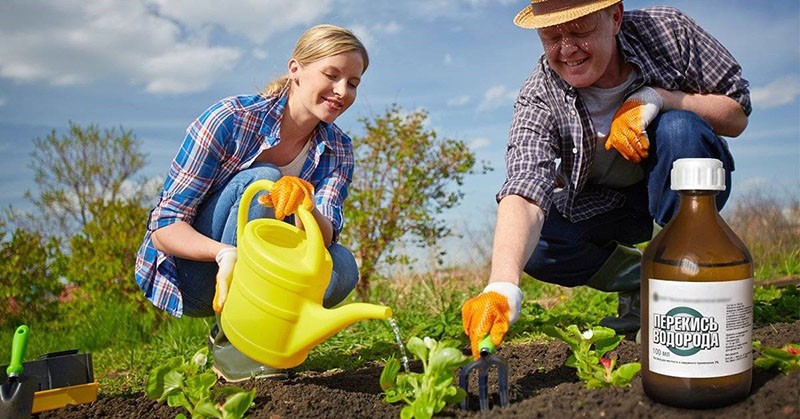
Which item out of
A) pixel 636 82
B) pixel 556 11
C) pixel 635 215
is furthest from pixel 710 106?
pixel 556 11

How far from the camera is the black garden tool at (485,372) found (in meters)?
1.74

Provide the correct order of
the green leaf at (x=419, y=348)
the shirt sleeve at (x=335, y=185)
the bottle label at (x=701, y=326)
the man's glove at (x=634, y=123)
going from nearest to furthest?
the bottle label at (x=701, y=326), the green leaf at (x=419, y=348), the man's glove at (x=634, y=123), the shirt sleeve at (x=335, y=185)

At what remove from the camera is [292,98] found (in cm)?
283

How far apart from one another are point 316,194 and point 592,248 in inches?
50.4

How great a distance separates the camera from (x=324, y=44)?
8.68ft

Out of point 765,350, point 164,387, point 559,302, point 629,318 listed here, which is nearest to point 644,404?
point 765,350

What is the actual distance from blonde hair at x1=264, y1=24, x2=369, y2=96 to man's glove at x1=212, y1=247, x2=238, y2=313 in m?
0.83

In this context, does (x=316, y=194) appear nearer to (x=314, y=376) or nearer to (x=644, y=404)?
(x=314, y=376)

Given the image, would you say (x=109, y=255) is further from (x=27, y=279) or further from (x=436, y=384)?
(x=436, y=384)

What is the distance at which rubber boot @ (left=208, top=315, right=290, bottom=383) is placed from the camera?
2.60 metres

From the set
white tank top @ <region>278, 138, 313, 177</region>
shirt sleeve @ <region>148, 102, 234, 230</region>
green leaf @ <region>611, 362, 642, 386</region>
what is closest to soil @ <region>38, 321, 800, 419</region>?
green leaf @ <region>611, 362, 642, 386</region>

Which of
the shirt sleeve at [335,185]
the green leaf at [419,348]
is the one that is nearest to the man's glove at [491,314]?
the green leaf at [419,348]

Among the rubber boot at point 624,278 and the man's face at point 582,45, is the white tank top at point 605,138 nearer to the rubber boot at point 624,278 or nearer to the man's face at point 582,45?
the man's face at point 582,45

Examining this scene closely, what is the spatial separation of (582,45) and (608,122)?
45 cm
